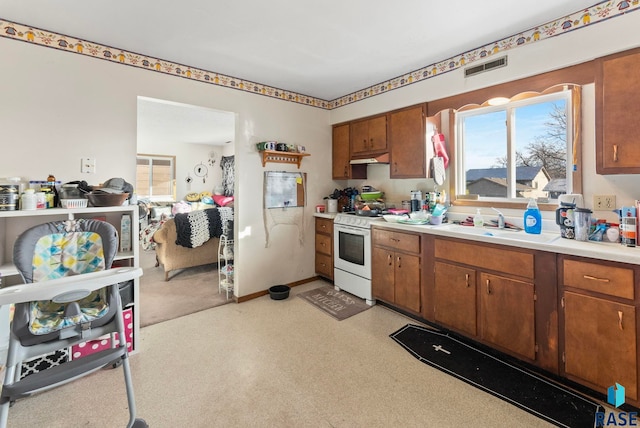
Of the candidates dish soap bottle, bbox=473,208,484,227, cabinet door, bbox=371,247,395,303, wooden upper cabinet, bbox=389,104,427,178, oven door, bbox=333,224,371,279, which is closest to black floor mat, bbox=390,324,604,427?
cabinet door, bbox=371,247,395,303

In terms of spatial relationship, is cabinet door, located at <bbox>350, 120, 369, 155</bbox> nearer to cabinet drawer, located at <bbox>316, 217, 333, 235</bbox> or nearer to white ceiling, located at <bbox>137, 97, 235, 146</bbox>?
cabinet drawer, located at <bbox>316, 217, 333, 235</bbox>

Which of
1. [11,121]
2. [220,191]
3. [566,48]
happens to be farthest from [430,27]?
[220,191]

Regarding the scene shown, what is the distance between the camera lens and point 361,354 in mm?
2264

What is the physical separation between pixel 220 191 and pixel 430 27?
6.50 metres

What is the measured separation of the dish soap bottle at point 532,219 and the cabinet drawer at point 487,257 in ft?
1.40

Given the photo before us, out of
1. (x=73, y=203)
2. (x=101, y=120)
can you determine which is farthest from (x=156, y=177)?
(x=73, y=203)

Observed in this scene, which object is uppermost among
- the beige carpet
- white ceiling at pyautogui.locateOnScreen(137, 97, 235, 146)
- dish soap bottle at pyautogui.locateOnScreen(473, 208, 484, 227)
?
white ceiling at pyautogui.locateOnScreen(137, 97, 235, 146)

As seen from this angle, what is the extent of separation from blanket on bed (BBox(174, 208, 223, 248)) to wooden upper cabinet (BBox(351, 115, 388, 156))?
2212 millimetres

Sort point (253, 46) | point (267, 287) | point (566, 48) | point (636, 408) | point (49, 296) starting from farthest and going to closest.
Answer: point (267, 287) < point (253, 46) < point (566, 48) < point (636, 408) < point (49, 296)

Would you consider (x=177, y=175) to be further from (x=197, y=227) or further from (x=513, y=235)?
(x=513, y=235)

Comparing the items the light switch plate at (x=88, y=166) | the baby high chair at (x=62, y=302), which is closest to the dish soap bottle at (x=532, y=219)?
the baby high chair at (x=62, y=302)

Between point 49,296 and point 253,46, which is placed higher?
point 253,46

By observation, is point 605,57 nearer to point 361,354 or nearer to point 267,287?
point 361,354

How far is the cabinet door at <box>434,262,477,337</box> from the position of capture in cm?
230
